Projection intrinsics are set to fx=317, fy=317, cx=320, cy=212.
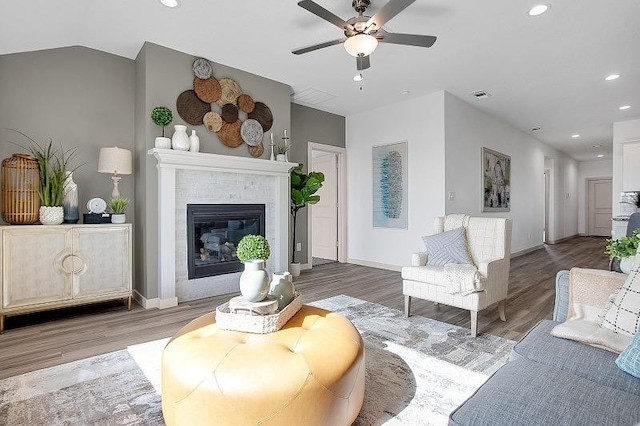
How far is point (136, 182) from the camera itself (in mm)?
3639

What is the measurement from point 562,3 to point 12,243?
5.01 m

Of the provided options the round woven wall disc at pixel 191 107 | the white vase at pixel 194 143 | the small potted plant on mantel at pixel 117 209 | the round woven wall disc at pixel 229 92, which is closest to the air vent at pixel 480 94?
the round woven wall disc at pixel 229 92

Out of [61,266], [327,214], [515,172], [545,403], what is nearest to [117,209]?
[61,266]

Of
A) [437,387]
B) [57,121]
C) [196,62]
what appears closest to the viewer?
[437,387]

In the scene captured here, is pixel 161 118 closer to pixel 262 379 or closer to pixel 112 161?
pixel 112 161

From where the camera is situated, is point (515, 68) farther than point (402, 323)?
Yes

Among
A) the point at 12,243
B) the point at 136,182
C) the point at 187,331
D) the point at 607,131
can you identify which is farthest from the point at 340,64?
the point at 607,131

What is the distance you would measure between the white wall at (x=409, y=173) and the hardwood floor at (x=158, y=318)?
0.65 meters

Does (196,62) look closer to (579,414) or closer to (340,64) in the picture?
(340,64)

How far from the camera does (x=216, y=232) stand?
3854 millimetres

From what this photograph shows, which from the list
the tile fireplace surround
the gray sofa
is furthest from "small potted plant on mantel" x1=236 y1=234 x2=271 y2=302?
the tile fireplace surround

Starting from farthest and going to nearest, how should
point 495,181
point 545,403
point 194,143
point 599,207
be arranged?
point 599,207 → point 495,181 → point 194,143 → point 545,403

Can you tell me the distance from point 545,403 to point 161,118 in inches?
143

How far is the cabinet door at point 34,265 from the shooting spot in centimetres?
267
